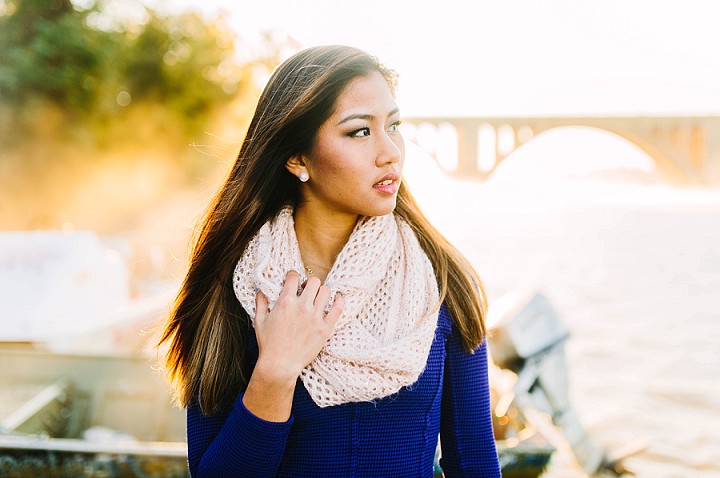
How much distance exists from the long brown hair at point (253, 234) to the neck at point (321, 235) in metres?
0.07

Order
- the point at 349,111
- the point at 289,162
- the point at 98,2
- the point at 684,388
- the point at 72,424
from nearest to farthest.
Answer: the point at 349,111 → the point at 289,162 → the point at 72,424 → the point at 684,388 → the point at 98,2

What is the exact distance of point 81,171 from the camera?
18922 mm

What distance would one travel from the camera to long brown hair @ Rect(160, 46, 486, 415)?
1.23 metres

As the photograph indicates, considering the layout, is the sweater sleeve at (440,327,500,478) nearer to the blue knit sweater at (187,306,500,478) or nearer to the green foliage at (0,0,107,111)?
the blue knit sweater at (187,306,500,478)

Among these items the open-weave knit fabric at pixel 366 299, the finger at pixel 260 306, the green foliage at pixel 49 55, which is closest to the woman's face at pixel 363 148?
the open-weave knit fabric at pixel 366 299

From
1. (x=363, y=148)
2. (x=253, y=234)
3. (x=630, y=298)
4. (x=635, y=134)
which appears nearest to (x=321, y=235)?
(x=253, y=234)

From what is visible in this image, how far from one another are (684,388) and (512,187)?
52.0 meters

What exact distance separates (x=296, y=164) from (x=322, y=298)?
0.29 meters

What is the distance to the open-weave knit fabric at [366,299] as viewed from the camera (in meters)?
1.20

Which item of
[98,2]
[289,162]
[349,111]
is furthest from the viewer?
[98,2]

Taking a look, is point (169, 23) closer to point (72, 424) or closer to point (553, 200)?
point (72, 424)

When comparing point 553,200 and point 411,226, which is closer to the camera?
point 411,226

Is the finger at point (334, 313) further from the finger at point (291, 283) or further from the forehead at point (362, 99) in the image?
the forehead at point (362, 99)

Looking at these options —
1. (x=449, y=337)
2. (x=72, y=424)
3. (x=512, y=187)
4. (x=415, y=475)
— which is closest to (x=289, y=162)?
(x=449, y=337)
